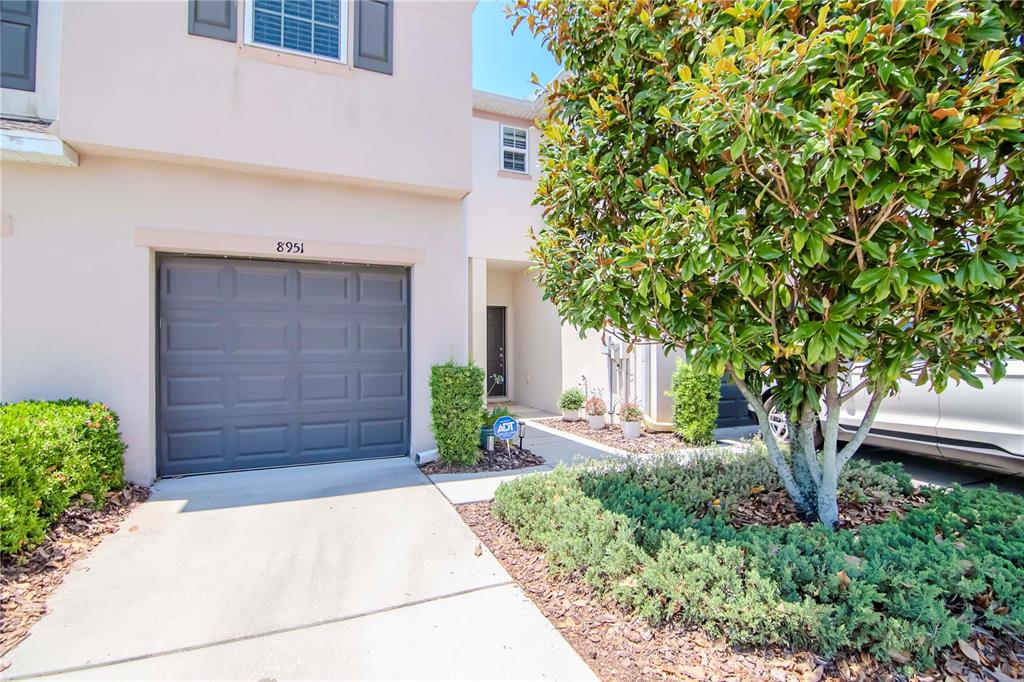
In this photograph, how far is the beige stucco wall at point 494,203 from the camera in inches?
385

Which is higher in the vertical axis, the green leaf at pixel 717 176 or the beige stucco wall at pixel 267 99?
the beige stucco wall at pixel 267 99

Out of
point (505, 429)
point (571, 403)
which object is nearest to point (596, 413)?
point (571, 403)

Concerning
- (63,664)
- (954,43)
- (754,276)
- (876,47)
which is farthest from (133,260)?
(954,43)

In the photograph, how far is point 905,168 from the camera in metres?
2.19

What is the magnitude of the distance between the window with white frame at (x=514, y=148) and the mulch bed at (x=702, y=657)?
9.41m

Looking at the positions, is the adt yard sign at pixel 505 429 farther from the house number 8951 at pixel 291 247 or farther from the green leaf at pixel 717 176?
the green leaf at pixel 717 176

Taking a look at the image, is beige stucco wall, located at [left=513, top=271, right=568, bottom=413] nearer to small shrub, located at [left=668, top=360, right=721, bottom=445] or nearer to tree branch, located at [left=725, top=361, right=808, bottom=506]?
small shrub, located at [left=668, top=360, right=721, bottom=445]

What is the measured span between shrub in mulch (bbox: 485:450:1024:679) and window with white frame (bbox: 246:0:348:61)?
5.67 metres

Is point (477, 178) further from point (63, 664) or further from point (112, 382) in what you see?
point (63, 664)

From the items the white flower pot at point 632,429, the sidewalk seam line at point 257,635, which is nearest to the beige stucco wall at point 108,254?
the sidewalk seam line at point 257,635

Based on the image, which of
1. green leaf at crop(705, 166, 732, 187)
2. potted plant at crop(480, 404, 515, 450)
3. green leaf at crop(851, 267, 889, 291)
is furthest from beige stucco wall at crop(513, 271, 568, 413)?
green leaf at crop(851, 267, 889, 291)

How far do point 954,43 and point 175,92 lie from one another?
20.5 ft

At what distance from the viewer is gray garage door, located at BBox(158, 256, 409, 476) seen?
5285 mm

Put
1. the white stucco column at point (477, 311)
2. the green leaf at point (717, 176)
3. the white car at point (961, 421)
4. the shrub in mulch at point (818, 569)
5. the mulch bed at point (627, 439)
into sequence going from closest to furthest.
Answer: the shrub in mulch at point (818, 569)
the green leaf at point (717, 176)
the white car at point (961, 421)
the mulch bed at point (627, 439)
the white stucco column at point (477, 311)
